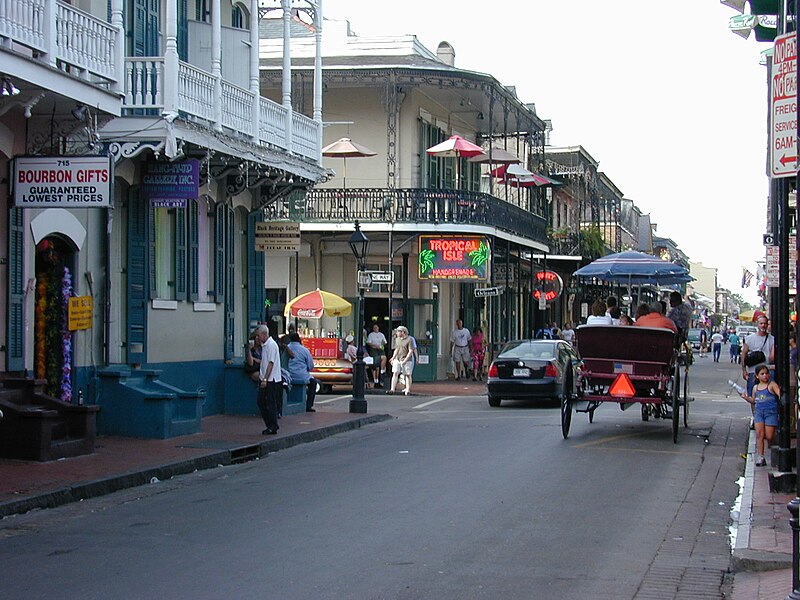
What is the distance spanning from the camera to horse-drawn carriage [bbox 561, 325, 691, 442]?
651 inches

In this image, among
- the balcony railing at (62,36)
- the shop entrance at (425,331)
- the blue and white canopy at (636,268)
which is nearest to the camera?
the balcony railing at (62,36)

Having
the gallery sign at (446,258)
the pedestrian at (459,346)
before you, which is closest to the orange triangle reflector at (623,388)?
the gallery sign at (446,258)

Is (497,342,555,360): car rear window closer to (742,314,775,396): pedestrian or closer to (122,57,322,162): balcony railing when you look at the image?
(122,57,322,162): balcony railing

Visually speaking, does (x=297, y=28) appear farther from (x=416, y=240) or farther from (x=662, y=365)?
(x=662, y=365)

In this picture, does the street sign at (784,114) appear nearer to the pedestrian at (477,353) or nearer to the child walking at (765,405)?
the child walking at (765,405)

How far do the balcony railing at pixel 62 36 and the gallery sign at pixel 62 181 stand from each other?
1171mm

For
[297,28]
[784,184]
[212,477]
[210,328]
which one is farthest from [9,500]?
[297,28]

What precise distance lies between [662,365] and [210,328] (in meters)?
8.25

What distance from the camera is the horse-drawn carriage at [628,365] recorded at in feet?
54.2

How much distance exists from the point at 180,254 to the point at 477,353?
62.6 ft

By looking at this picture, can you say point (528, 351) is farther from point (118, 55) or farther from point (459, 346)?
point (118, 55)

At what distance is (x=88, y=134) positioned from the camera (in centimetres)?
1495

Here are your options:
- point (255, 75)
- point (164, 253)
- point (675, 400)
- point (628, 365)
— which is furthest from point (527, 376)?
point (164, 253)

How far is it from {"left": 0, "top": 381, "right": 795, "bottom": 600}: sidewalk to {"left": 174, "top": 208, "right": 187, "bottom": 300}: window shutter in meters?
2.27
